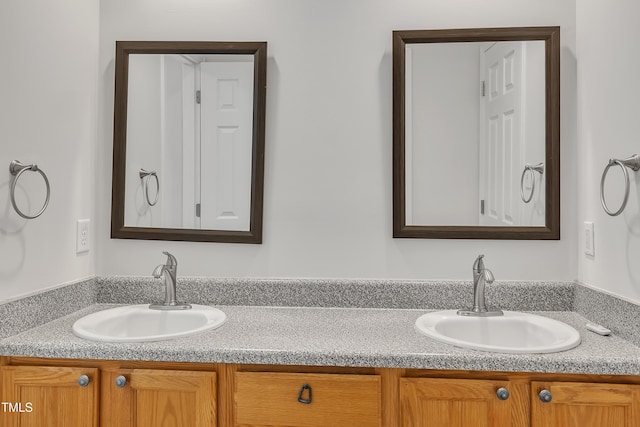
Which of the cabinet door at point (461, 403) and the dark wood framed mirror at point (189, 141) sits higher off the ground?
the dark wood framed mirror at point (189, 141)

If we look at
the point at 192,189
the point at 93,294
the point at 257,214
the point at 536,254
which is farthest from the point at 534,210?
the point at 93,294

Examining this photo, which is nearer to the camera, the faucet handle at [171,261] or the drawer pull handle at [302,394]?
the drawer pull handle at [302,394]

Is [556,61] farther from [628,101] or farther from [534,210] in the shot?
[534,210]

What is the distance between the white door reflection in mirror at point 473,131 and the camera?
69.9 inches

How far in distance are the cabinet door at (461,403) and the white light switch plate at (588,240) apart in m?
0.62

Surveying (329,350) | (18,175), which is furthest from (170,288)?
(329,350)

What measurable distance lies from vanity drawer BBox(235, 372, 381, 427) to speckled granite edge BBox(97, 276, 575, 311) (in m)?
0.52

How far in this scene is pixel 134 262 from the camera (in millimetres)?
1904

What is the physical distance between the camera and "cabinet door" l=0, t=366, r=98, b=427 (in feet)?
4.48

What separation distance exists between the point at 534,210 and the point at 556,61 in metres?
0.53

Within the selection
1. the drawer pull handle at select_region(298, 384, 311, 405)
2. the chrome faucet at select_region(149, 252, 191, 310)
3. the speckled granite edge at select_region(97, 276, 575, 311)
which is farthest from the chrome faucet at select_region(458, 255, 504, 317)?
the chrome faucet at select_region(149, 252, 191, 310)

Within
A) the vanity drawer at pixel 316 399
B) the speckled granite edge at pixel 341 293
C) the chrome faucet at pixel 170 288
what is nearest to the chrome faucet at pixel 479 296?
the speckled granite edge at pixel 341 293

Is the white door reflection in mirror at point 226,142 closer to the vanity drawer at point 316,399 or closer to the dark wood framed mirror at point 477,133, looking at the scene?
the dark wood framed mirror at point 477,133

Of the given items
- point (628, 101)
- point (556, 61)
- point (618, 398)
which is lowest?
point (618, 398)
